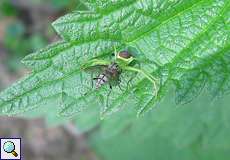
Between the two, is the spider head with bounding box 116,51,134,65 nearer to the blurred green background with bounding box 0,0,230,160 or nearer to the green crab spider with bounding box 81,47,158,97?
the green crab spider with bounding box 81,47,158,97

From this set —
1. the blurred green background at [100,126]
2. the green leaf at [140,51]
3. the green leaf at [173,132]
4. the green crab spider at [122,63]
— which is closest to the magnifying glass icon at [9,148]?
the blurred green background at [100,126]

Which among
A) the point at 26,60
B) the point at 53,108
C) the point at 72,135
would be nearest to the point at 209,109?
the point at 53,108

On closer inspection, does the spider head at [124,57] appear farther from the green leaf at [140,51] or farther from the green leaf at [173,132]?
the green leaf at [173,132]

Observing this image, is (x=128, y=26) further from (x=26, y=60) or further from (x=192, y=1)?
(x=26, y=60)

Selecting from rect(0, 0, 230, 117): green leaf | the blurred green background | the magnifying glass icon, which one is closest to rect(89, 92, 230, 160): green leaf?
the blurred green background

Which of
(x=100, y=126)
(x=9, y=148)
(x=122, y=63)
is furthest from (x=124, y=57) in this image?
(x=100, y=126)

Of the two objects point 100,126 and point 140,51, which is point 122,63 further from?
point 100,126

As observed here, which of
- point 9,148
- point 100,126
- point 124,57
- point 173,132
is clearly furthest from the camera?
point 100,126
